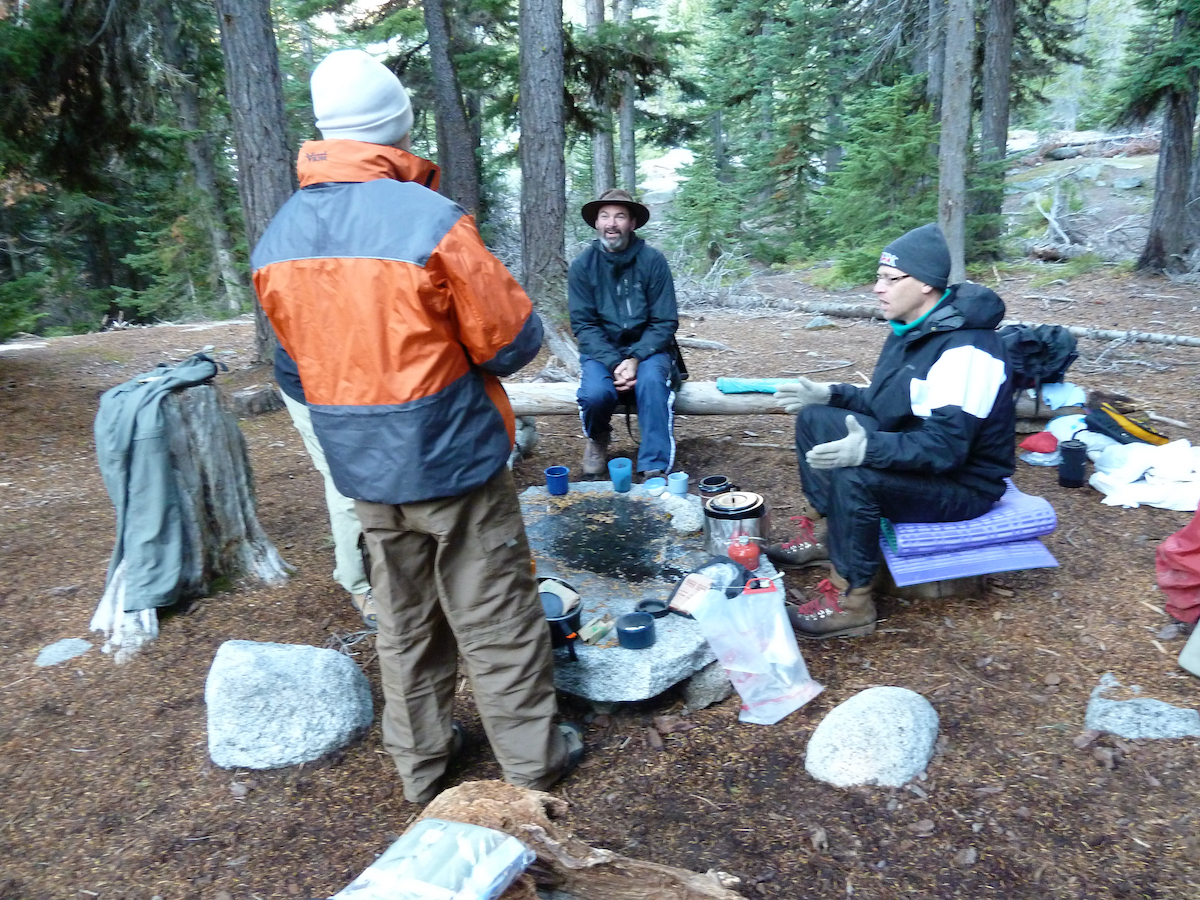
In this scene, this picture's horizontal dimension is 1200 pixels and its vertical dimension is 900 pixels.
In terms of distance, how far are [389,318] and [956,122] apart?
21.4 ft

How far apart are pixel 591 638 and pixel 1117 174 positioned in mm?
20524

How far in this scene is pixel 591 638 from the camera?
9.92 feet

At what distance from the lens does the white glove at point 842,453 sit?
123 inches

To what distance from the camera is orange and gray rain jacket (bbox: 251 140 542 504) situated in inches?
80.7

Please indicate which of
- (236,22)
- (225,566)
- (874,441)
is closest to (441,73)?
(236,22)

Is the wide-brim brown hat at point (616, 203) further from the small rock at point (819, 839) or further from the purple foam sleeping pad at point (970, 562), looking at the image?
the small rock at point (819, 839)

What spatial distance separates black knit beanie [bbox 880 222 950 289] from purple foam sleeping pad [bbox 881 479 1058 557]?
978 mm

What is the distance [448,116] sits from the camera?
11.9 m

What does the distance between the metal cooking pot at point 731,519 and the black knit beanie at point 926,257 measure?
3.76ft

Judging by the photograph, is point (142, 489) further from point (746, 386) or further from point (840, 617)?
point (746, 386)

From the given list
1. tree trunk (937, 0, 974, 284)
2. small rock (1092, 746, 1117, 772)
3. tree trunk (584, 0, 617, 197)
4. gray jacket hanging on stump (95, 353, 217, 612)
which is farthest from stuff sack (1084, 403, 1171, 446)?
tree trunk (584, 0, 617, 197)

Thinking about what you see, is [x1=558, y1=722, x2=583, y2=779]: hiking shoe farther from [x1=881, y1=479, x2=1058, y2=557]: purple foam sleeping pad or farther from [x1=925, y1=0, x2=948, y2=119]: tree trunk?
[x1=925, y1=0, x2=948, y2=119]: tree trunk

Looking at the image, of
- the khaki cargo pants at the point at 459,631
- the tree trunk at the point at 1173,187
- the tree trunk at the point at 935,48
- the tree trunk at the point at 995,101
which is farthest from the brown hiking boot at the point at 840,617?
the tree trunk at the point at 995,101

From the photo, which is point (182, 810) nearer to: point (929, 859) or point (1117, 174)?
point (929, 859)
